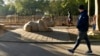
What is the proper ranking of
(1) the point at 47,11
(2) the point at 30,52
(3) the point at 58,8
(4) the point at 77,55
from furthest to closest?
(1) the point at 47,11
(3) the point at 58,8
(2) the point at 30,52
(4) the point at 77,55

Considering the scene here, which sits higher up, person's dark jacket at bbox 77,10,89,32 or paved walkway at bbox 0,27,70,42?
person's dark jacket at bbox 77,10,89,32

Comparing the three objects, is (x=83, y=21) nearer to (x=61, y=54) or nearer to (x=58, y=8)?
(x=61, y=54)

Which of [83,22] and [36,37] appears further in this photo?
[36,37]

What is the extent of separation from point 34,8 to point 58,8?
40.9 feet

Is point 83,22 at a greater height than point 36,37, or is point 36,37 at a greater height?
point 83,22

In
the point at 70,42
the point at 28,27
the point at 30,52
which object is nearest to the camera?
the point at 30,52

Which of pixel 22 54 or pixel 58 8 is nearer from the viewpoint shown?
pixel 22 54

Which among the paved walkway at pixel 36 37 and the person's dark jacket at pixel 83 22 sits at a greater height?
the person's dark jacket at pixel 83 22

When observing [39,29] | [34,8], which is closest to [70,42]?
[39,29]

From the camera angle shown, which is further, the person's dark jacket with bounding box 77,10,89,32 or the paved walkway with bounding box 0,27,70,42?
Result: the paved walkway with bounding box 0,27,70,42

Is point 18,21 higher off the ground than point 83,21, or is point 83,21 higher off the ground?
point 83,21

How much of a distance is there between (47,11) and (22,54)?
44.5 meters

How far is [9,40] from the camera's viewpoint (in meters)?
15.3

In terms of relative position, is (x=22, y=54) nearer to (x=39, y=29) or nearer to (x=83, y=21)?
(x=83, y=21)
